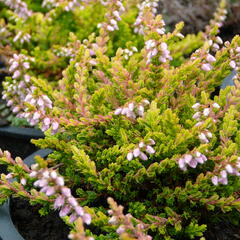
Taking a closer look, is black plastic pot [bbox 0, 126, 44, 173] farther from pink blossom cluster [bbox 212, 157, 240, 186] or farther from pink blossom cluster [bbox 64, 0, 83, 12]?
pink blossom cluster [bbox 212, 157, 240, 186]

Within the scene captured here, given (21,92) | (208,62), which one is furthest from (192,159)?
(21,92)

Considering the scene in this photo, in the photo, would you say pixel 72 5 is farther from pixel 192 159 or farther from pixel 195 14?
pixel 192 159

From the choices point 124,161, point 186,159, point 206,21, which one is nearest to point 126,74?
point 124,161

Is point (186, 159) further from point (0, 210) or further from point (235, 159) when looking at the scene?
point (0, 210)

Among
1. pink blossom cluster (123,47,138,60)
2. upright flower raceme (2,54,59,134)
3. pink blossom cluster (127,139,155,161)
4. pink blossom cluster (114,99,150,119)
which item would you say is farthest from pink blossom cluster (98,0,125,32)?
pink blossom cluster (127,139,155,161)

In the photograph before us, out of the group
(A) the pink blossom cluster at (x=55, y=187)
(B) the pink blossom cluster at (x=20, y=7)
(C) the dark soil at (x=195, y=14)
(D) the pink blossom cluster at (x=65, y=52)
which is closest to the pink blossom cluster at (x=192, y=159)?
(A) the pink blossom cluster at (x=55, y=187)

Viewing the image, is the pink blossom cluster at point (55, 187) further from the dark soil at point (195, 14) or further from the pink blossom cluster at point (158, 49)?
the dark soil at point (195, 14)

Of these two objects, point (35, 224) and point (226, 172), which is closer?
point (226, 172)
